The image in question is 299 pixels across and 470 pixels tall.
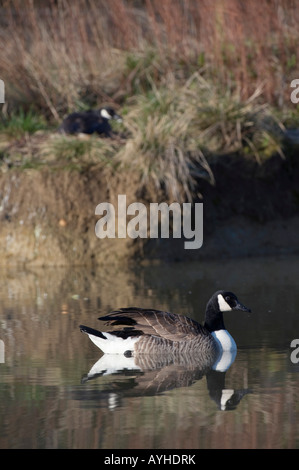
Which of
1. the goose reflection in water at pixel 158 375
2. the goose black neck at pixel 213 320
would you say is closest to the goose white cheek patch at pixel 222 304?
the goose black neck at pixel 213 320

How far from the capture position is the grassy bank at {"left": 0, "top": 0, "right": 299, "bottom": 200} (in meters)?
13.2

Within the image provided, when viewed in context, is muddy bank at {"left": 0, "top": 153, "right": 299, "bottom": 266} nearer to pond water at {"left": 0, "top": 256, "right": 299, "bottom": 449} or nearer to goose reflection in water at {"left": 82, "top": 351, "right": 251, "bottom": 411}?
pond water at {"left": 0, "top": 256, "right": 299, "bottom": 449}

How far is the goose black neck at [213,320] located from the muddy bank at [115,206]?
464cm

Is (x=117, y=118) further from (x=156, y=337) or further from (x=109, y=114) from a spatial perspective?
(x=156, y=337)

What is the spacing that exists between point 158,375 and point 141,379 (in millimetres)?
203


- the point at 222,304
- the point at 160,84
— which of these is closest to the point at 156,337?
the point at 222,304

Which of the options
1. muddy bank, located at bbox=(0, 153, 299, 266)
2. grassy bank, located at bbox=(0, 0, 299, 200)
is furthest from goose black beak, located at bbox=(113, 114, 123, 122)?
muddy bank, located at bbox=(0, 153, 299, 266)

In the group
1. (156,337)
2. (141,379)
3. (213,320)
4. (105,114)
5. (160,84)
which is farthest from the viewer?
(160,84)

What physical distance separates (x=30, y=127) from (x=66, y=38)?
214 cm

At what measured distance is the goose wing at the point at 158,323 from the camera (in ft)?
25.9

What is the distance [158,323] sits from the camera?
7.91m

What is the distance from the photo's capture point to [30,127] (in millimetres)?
14430

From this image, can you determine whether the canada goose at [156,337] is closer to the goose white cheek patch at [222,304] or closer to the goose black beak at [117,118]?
the goose white cheek patch at [222,304]
